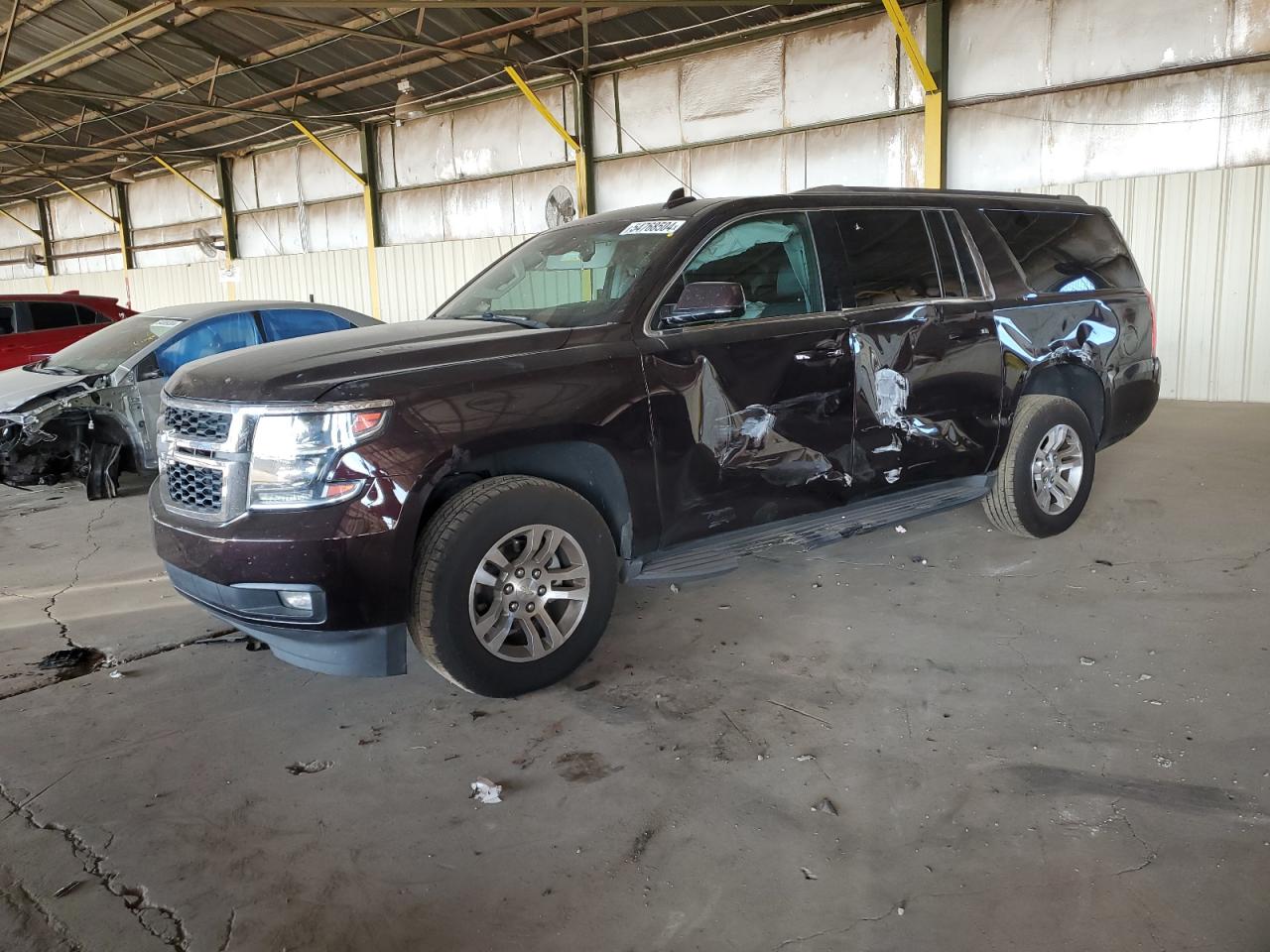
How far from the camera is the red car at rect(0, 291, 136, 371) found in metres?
10.3

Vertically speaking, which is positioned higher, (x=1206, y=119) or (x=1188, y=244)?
(x=1206, y=119)

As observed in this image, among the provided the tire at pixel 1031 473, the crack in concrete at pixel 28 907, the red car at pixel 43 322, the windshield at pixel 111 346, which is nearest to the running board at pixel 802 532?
the tire at pixel 1031 473

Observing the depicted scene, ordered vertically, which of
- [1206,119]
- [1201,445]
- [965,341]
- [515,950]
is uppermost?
[1206,119]

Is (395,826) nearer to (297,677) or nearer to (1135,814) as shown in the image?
(297,677)

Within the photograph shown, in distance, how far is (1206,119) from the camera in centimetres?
946

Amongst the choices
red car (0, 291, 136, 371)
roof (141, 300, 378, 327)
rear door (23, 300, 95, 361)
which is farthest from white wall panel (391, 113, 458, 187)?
roof (141, 300, 378, 327)

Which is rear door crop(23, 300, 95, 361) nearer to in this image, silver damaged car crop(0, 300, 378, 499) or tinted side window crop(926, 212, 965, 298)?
silver damaged car crop(0, 300, 378, 499)

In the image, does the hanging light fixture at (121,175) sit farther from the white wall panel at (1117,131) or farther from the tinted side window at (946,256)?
the tinted side window at (946,256)

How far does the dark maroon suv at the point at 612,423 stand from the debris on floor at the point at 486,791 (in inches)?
18.1

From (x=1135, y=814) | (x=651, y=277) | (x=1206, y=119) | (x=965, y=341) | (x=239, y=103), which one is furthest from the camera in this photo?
(x=239, y=103)

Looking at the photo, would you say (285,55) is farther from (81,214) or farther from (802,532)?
(81,214)

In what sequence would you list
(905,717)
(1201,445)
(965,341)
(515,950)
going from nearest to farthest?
(515,950), (905,717), (965,341), (1201,445)

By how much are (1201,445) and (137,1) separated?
49.7ft

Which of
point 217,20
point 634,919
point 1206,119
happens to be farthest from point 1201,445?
point 217,20
